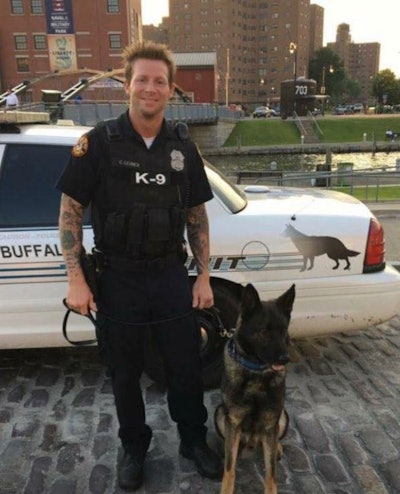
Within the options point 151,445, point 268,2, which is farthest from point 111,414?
point 268,2

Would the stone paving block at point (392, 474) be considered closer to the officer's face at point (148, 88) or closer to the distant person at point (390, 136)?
the officer's face at point (148, 88)

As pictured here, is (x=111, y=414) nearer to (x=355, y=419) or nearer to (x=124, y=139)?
(x=355, y=419)

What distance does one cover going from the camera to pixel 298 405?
346 cm

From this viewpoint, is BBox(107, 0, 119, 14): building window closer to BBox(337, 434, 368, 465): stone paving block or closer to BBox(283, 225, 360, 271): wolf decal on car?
BBox(283, 225, 360, 271): wolf decal on car

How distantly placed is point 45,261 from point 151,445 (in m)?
1.37

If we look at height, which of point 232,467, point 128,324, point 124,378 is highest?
point 128,324

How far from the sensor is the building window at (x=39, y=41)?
204 ft

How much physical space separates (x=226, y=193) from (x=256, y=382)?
1.63 meters

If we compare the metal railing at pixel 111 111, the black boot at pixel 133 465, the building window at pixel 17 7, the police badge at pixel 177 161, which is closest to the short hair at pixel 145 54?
the police badge at pixel 177 161

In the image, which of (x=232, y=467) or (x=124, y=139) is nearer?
(x=124, y=139)

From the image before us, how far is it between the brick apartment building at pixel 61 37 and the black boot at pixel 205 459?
60956 mm

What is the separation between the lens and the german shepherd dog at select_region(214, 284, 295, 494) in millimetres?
2404

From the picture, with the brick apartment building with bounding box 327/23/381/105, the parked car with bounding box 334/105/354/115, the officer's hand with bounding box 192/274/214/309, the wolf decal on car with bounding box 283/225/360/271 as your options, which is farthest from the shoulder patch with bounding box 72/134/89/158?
the brick apartment building with bounding box 327/23/381/105

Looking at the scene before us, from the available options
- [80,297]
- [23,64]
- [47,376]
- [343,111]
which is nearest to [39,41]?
Answer: [23,64]
